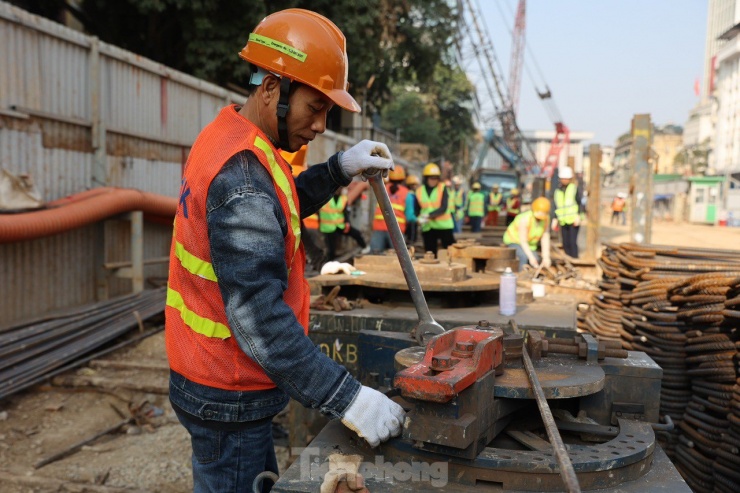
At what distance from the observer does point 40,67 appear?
6328 millimetres

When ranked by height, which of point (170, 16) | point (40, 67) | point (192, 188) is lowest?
point (192, 188)

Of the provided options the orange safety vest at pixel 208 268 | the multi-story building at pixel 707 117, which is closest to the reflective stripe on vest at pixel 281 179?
the orange safety vest at pixel 208 268

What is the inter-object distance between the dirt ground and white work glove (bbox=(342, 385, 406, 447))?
256cm

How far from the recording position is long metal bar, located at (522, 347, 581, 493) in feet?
4.71

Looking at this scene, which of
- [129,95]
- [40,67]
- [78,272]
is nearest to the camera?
[40,67]

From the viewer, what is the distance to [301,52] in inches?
72.7

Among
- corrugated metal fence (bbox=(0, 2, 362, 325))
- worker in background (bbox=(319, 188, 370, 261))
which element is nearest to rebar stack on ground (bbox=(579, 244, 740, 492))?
corrugated metal fence (bbox=(0, 2, 362, 325))

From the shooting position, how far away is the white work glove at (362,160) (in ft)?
8.04

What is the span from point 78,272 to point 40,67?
2079 mm

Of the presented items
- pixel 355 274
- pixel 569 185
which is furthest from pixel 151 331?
pixel 569 185

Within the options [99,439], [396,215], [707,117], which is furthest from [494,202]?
[707,117]

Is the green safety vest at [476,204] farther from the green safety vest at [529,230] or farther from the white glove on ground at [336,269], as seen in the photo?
the white glove on ground at [336,269]

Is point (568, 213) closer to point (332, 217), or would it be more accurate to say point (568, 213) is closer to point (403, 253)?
point (332, 217)

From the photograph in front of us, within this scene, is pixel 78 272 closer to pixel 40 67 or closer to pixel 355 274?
pixel 40 67
